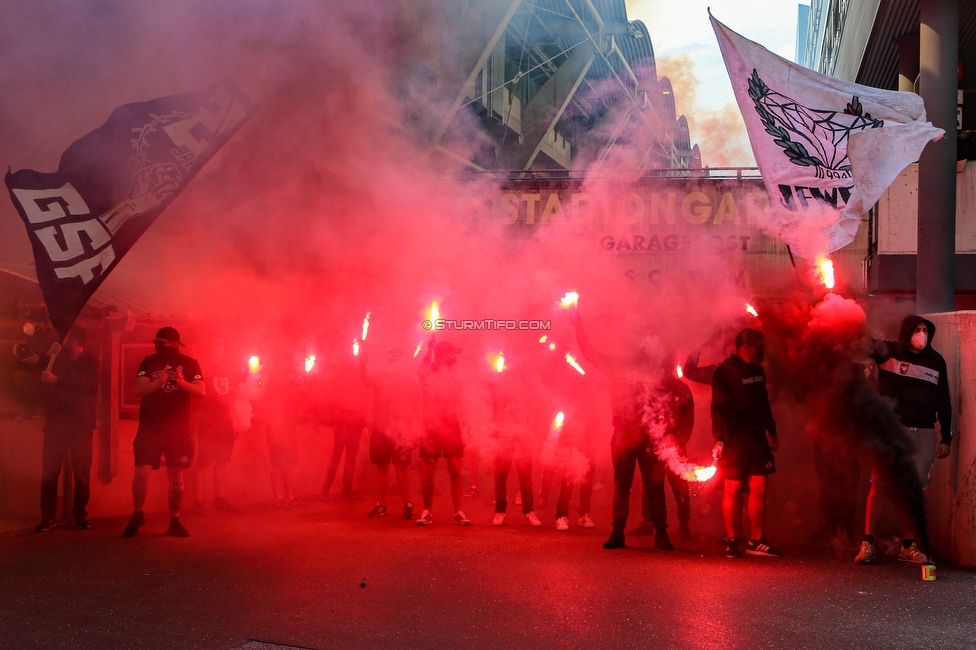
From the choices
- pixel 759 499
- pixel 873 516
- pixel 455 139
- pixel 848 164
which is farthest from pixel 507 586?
pixel 455 139

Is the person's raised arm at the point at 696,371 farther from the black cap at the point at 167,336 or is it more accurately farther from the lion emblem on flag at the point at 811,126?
the black cap at the point at 167,336

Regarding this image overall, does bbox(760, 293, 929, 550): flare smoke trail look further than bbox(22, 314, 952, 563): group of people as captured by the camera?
No

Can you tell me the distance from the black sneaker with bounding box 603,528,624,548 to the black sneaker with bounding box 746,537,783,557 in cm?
81

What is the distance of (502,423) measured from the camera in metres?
6.49

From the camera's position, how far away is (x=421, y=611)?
3654 mm

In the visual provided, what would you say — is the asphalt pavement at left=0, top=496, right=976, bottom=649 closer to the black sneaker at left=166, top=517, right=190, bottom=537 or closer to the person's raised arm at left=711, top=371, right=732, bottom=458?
the black sneaker at left=166, top=517, right=190, bottom=537

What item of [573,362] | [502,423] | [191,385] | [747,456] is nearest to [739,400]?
[747,456]

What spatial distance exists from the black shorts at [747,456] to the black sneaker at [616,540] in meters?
0.78

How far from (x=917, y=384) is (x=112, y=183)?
6.34 m

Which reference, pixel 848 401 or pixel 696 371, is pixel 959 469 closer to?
pixel 848 401

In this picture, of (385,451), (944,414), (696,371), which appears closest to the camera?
(944,414)

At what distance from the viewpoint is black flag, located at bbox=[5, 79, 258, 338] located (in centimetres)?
628

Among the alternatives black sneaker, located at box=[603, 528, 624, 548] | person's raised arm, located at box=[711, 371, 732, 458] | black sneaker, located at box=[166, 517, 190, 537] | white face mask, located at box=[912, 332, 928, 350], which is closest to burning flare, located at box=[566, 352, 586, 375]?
person's raised arm, located at box=[711, 371, 732, 458]

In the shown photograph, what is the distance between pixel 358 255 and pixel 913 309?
5.61 m
